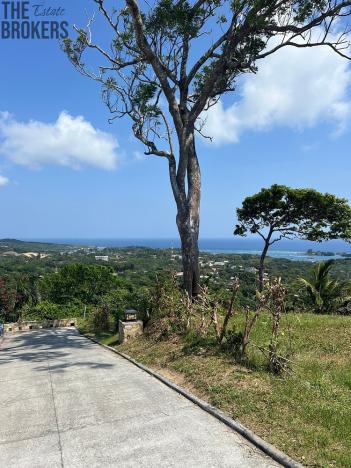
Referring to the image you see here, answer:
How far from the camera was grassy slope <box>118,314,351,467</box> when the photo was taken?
468cm

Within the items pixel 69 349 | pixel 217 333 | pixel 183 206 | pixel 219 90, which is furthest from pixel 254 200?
pixel 217 333

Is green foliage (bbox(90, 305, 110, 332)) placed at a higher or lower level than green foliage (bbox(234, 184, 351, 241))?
lower

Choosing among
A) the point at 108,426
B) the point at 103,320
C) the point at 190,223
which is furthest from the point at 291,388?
the point at 103,320

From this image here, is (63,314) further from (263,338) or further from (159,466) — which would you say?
(159,466)

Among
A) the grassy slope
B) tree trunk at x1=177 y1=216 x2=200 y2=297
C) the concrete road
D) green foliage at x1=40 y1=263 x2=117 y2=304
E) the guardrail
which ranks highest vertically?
tree trunk at x1=177 y1=216 x2=200 y2=297

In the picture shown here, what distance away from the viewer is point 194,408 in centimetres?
594

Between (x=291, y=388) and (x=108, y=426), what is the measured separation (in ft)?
8.57

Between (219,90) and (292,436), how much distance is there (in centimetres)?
1292

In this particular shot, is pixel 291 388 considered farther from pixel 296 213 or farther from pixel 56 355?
pixel 296 213

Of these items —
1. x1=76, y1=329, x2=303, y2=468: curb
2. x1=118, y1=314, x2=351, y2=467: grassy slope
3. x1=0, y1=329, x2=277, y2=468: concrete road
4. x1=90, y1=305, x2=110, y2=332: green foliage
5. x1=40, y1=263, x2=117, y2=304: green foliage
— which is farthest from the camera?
x1=40, y1=263, x2=117, y2=304: green foliage

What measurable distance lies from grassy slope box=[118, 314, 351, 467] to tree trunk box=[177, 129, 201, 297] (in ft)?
11.3

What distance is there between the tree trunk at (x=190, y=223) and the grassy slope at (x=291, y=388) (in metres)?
3.45

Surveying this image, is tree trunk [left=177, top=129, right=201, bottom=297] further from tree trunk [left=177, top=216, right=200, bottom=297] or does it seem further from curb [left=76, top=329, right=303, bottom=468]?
curb [left=76, top=329, right=303, bottom=468]

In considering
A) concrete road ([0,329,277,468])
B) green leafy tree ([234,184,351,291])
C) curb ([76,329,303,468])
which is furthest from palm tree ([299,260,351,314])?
curb ([76,329,303,468])
